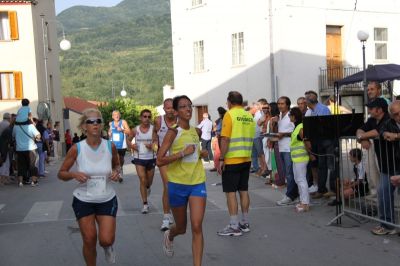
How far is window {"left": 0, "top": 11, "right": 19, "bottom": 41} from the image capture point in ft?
97.0

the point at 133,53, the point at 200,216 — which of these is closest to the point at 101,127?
the point at 200,216

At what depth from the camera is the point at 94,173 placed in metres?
5.18

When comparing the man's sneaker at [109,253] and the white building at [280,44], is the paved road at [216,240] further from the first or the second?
the white building at [280,44]

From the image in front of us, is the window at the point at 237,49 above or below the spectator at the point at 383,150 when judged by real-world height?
above

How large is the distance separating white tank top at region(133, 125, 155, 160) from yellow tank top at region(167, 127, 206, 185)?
3.19m

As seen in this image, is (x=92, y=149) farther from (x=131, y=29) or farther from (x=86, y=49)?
(x=131, y=29)

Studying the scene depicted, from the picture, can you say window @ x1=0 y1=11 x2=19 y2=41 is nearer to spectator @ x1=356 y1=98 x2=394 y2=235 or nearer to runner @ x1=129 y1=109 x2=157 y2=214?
runner @ x1=129 y1=109 x2=157 y2=214

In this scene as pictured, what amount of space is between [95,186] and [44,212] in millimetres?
4911

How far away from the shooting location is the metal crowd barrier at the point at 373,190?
6887 millimetres

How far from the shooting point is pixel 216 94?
26875mm

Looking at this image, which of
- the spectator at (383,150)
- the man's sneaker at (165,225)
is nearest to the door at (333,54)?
the spectator at (383,150)

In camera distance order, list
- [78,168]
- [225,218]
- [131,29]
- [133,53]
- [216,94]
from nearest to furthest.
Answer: [78,168] → [225,218] → [216,94] → [133,53] → [131,29]

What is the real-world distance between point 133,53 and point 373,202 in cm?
11989

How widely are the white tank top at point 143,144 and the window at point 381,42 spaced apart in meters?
19.0
